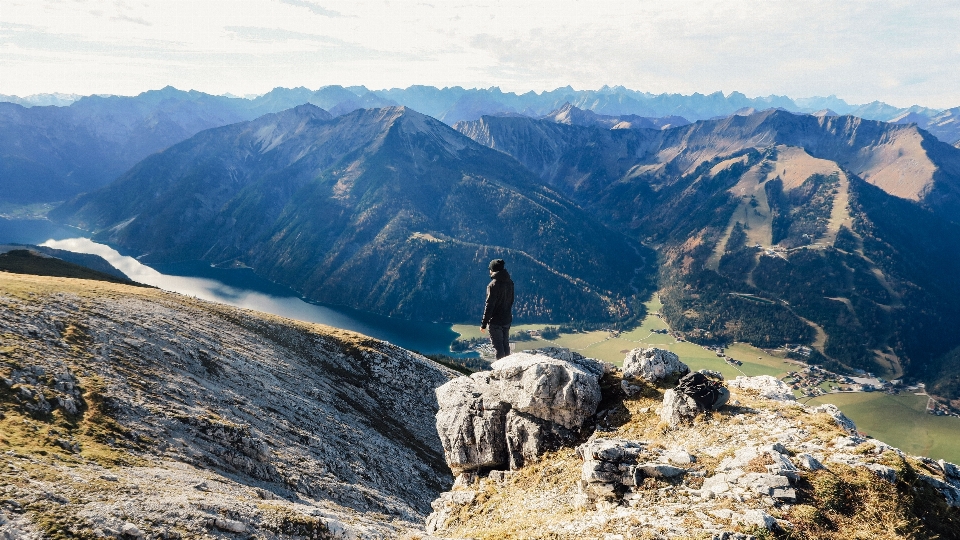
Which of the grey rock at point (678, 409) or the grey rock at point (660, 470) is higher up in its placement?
the grey rock at point (678, 409)

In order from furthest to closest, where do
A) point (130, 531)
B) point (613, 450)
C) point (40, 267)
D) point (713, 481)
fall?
point (40, 267), point (613, 450), point (130, 531), point (713, 481)

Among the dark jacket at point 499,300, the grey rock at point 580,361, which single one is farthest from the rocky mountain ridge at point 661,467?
the dark jacket at point 499,300

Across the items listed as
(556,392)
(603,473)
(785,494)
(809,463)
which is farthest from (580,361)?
(785,494)

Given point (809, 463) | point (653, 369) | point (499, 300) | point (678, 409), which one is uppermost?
point (499, 300)

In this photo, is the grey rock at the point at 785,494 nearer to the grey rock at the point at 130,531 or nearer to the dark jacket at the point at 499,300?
the dark jacket at the point at 499,300

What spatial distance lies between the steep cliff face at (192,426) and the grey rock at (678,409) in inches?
614

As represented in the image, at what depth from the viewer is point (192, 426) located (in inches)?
1256

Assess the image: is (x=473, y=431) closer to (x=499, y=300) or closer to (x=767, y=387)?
(x=499, y=300)

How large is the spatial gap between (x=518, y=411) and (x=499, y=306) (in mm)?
7925

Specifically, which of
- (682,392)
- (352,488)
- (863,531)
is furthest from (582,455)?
(352,488)

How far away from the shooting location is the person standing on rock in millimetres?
30250

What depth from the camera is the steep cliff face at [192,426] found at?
65.3ft

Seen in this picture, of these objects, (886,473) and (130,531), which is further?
(130,531)

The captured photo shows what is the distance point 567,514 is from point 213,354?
4197cm
